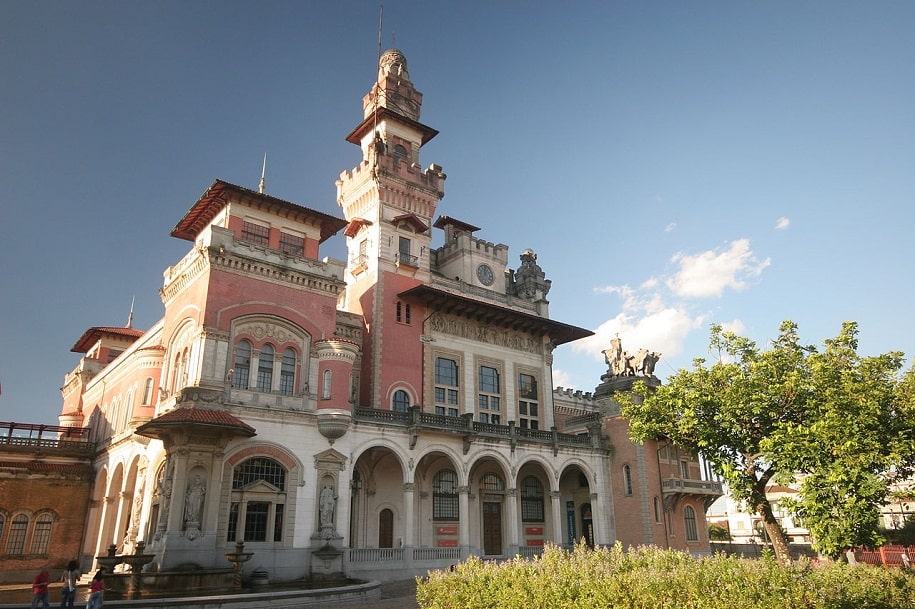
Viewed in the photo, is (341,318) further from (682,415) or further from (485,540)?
(682,415)

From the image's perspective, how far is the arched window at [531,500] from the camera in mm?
40875

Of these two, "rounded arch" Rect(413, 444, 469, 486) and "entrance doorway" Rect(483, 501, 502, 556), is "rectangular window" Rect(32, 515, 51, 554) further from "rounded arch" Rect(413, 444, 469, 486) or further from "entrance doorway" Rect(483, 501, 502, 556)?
"entrance doorway" Rect(483, 501, 502, 556)

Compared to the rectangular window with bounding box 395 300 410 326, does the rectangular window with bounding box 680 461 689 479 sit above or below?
below

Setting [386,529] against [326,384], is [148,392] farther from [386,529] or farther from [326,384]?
[386,529]

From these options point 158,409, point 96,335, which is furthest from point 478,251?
point 96,335

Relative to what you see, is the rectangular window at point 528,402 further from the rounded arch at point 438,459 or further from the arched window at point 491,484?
the rounded arch at point 438,459

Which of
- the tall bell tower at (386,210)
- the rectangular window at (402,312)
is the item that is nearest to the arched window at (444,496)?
the tall bell tower at (386,210)

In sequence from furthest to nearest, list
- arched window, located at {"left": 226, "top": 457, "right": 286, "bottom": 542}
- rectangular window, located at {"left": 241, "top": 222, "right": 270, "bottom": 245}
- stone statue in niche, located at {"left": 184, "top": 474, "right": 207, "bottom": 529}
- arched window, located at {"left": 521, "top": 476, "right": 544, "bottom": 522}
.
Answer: arched window, located at {"left": 521, "top": 476, "right": 544, "bottom": 522} → rectangular window, located at {"left": 241, "top": 222, "right": 270, "bottom": 245} → arched window, located at {"left": 226, "top": 457, "right": 286, "bottom": 542} → stone statue in niche, located at {"left": 184, "top": 474, "right": 207, "bottom": 529}

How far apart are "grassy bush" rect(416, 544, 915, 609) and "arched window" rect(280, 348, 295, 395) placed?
16.4 metres

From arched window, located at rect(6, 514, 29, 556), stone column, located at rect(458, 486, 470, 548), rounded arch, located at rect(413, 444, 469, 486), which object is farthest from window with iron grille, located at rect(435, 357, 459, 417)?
arched window, located at rect(6, 514, 29, 556)

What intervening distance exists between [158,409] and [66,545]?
14129 mm

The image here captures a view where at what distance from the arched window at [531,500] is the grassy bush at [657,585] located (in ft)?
83.8

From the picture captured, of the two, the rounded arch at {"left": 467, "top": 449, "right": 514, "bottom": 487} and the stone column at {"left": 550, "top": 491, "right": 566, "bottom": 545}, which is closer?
the rounded arch at {"left": 467, "top": 449, "right": 514, "bottom": 487}

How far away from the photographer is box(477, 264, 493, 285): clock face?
46.0 m
